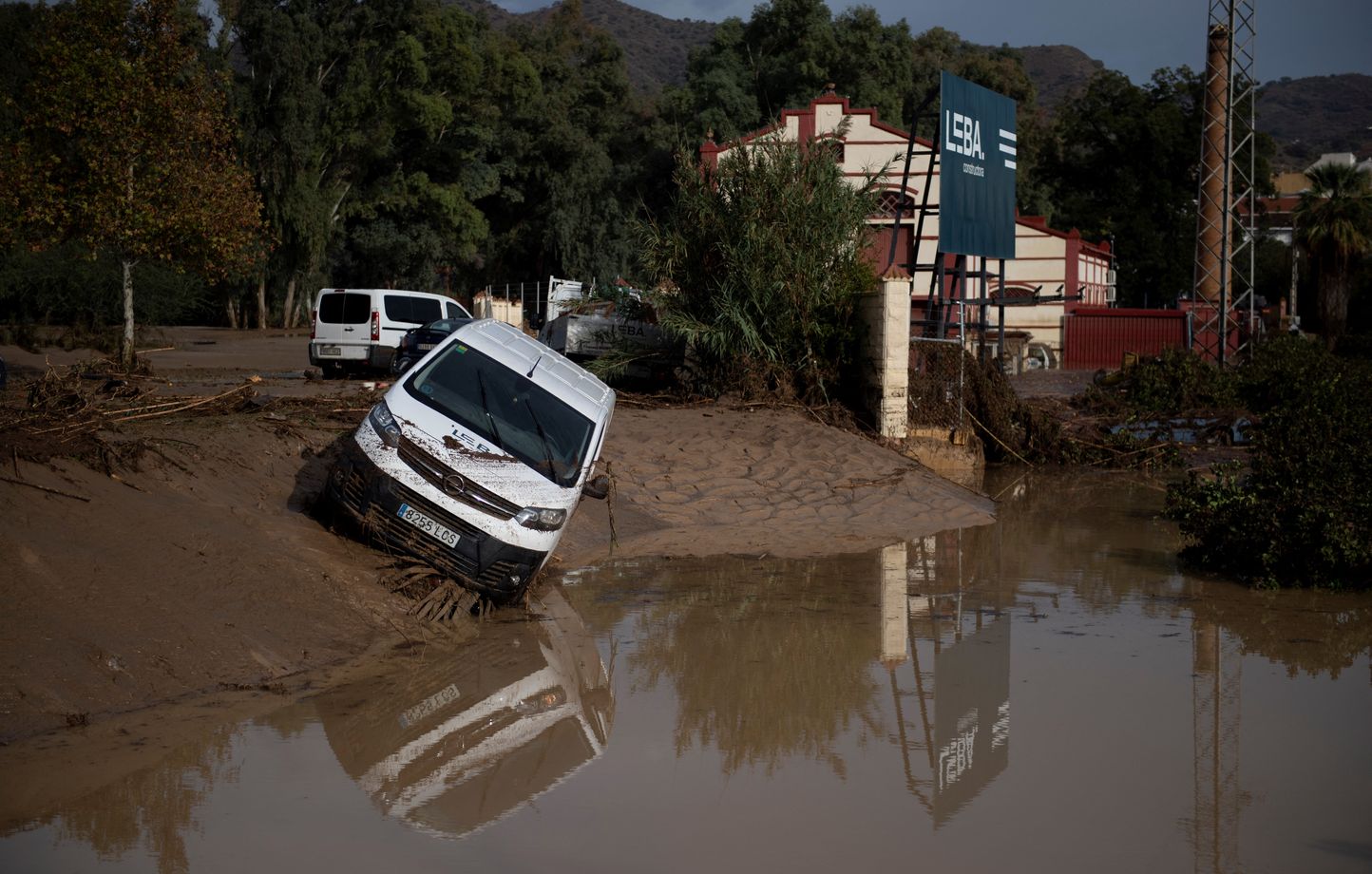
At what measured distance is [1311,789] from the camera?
6.54 m

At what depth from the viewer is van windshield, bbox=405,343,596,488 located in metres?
9.94

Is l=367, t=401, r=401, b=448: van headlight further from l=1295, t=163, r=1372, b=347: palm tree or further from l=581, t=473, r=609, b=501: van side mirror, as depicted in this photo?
l=1295, t=163, r=1372, b=347: palm tree

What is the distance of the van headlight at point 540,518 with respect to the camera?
9406 mm

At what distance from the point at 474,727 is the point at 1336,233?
185ft

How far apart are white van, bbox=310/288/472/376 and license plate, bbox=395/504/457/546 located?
16069 mm

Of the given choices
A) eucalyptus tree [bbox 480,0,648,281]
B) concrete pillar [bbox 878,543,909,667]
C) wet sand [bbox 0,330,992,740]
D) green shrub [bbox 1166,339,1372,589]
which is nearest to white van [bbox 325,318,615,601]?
wet sand [bbox 0,330,992,740]

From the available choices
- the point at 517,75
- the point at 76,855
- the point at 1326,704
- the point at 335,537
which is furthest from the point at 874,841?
the point at 517,75

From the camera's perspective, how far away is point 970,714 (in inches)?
311

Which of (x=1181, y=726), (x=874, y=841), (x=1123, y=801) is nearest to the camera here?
(x=874, y=841)

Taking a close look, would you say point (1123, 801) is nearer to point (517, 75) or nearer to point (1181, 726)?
point (1181, 726)

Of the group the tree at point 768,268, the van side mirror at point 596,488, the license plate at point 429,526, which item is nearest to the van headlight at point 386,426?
the license plate at point 429,526

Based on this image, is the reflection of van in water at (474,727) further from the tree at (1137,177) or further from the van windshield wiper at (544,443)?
the tree at (1137,177)

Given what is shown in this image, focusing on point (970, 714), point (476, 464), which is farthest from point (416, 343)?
point (970, 714)

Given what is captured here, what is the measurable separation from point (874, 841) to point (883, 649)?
369cm
